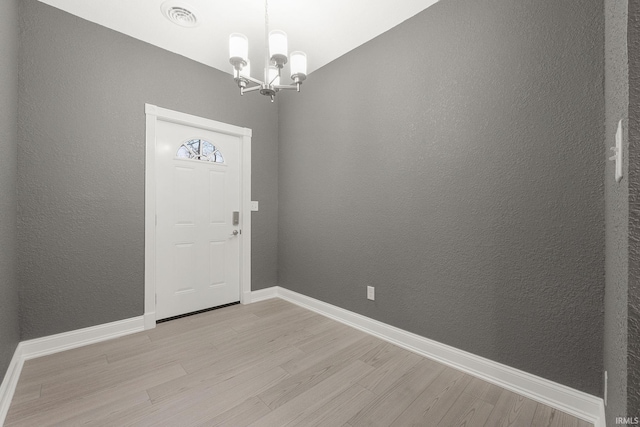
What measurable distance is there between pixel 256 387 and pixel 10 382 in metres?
1.55

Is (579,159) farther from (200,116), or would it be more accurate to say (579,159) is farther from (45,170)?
(45,170)

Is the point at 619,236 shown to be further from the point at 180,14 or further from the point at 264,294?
the point at 264,294

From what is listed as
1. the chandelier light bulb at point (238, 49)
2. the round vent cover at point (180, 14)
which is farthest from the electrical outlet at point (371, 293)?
the round vent cover at point (180, 14)

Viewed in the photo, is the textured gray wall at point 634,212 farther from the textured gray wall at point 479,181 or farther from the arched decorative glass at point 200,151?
the arched decorative glass at point 200,151

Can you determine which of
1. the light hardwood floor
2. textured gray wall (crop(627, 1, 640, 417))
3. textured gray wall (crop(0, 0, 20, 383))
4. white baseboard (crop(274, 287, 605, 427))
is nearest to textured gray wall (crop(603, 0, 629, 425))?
textured gray wall (crop(627, 1, 640, 417))

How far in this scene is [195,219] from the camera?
299cm

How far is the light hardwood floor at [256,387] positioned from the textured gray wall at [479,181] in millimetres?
346

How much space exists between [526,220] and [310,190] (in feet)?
6.77

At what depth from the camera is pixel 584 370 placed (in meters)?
1.52

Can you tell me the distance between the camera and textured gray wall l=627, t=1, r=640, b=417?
55 centimetres

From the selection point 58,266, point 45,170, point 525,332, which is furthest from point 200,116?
point 525,332

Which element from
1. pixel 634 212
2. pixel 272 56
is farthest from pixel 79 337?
pixel 634 212

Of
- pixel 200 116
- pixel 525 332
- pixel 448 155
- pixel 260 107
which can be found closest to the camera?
pixel 525 332

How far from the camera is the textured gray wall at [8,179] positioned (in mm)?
1650
